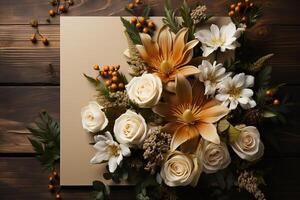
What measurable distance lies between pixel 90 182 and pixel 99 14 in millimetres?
457

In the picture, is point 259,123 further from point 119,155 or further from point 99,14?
point 99,14

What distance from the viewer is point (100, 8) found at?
1.03 metres

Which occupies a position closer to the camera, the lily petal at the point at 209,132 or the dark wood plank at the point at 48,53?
the lily petal at the point at 209,132

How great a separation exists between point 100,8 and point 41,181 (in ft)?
1.66

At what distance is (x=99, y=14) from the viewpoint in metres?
1.03

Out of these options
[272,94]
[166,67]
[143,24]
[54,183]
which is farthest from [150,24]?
[54,183]

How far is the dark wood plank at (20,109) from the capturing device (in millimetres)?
1021

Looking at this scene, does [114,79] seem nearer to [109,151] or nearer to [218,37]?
[109,151]

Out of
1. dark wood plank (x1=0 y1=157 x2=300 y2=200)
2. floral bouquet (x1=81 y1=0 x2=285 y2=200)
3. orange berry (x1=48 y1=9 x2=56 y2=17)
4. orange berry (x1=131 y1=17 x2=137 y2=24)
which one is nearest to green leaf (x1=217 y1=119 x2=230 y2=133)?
floral bouquet (x1=81 y1=0 x2=285 y2=200)

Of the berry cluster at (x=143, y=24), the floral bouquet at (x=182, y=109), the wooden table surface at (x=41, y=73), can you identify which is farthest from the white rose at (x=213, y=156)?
the berry cluster at (x=143, y=24)

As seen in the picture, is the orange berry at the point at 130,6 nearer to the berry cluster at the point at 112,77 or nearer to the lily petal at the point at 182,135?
the berry cluster at the point at 112,77

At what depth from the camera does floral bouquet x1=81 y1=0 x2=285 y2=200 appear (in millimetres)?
860

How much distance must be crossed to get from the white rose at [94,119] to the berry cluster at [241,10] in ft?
1.40

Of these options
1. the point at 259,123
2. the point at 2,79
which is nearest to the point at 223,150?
the point at 259,123
